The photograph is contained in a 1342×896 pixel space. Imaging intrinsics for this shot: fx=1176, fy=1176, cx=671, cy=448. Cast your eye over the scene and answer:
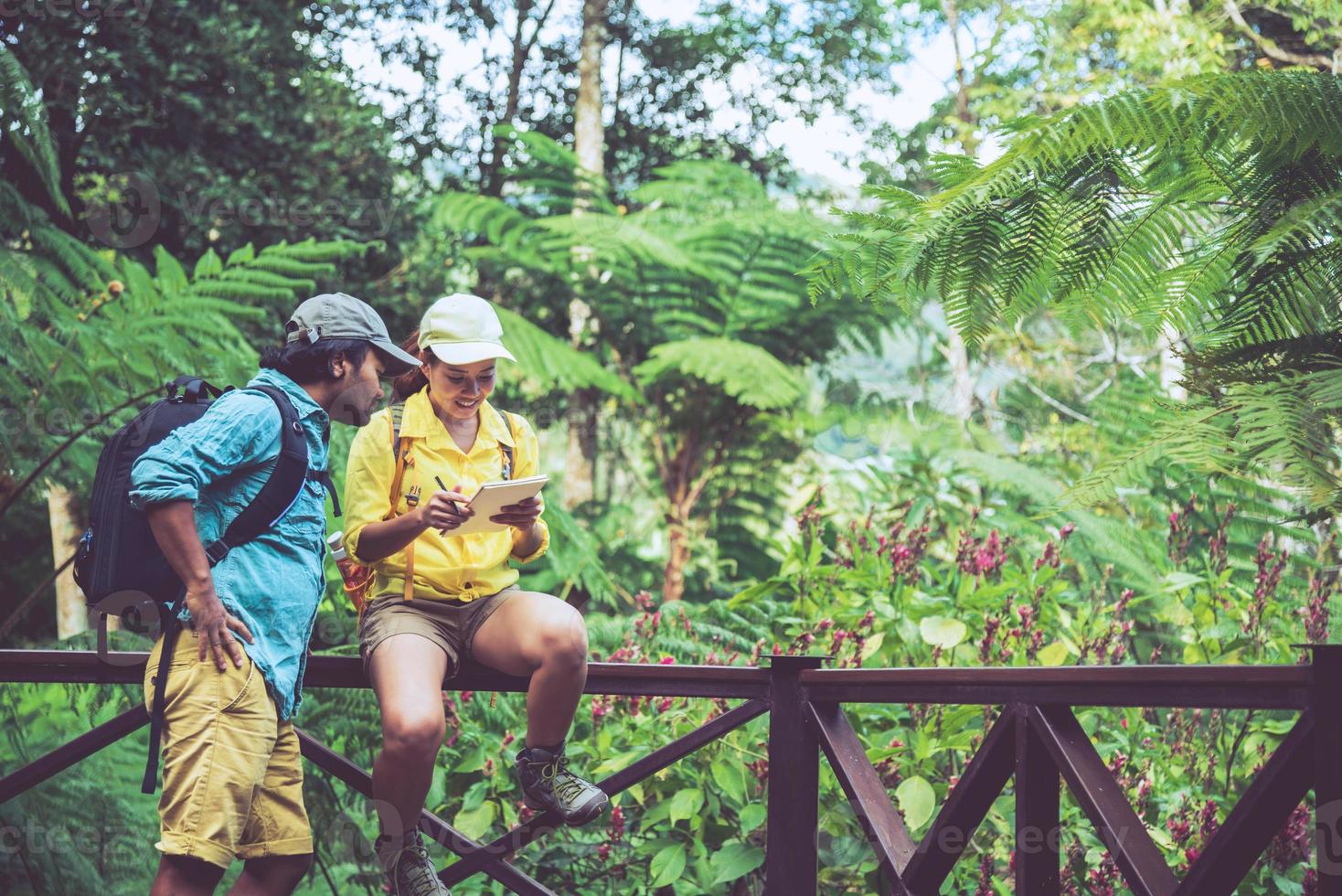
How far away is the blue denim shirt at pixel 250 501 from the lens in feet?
6.54

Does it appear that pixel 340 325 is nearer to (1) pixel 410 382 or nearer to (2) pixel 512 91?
(1) pixel 410 382

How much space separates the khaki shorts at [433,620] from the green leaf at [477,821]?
42.5 inches

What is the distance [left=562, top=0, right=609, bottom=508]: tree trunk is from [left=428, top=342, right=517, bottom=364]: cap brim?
7.57 meters

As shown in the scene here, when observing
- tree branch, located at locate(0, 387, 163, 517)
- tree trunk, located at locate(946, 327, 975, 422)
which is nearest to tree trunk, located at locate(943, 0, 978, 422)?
tree trunk, located at locate(946, 327, 975, 422)

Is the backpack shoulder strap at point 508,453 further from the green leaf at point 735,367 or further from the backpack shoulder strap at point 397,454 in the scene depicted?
the green leaf at point 735,367

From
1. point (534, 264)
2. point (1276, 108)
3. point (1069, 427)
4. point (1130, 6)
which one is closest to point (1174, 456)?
point (1276, 108)

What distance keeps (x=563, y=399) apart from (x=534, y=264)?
3.08m

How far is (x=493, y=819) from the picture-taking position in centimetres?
381

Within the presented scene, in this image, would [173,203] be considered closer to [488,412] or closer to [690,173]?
[690,173]

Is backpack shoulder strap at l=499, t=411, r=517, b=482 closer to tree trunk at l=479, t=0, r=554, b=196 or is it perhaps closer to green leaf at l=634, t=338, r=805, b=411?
green leaf at l=634, t=338, r=805, b=411

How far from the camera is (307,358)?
231 cm

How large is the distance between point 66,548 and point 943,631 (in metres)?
6.13

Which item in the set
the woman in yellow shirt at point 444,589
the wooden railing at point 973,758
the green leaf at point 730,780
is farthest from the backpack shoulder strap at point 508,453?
the green leaf at point 730,780

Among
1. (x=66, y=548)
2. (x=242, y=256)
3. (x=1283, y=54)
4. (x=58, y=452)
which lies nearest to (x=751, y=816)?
(x=58, y=452)
